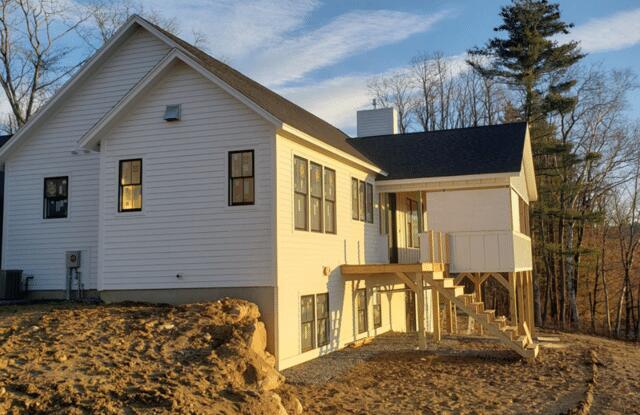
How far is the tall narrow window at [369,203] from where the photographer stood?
17891 millimetres

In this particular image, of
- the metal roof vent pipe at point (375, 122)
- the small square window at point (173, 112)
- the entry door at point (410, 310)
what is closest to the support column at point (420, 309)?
the small square window at point (173, 112)

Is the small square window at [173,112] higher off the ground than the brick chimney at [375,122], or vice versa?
the brick chimney at [375,122]

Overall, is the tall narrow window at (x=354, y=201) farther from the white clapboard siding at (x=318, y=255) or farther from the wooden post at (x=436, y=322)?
the wooden post at (x=436, y=322)

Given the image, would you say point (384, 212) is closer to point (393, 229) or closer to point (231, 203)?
point (393, 229)

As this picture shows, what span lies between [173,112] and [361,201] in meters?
6.13

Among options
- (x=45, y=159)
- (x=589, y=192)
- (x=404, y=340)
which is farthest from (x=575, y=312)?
(x=45, y=159)

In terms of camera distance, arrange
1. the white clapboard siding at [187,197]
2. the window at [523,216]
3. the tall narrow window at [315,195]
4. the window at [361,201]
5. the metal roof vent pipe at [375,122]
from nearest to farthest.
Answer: the white clapboard siding at [187,197]
the tall narrow window at [315,195]
the window at [361,201]
the window at [523,216]
the metal roof vent pipe at [375,122]

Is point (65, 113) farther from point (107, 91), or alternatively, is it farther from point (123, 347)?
point (123, 347)

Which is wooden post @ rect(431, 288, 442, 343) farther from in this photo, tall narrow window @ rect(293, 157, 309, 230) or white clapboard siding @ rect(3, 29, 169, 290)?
white clapboard siding @ rect(3, 29, 169, 290)

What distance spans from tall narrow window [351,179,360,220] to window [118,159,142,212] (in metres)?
5.67

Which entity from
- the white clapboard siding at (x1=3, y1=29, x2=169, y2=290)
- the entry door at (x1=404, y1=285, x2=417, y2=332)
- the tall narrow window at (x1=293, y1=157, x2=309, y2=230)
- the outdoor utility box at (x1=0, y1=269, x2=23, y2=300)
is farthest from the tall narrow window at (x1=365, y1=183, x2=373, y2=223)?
the outdoor utility box at (x1=0, y1=269, x2=23, y2=300)

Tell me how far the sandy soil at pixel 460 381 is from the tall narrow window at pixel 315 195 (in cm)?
302

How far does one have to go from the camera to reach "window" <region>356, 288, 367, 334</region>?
55.8 ft

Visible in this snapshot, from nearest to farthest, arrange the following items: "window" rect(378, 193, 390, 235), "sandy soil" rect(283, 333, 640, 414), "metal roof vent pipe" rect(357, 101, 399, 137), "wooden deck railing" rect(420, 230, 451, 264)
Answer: "sandy soil" rect(283, 333, 640, 414) < "wooden deck railing" rect(420, 230, 451, 264) < "window" rect(378, 193, 390, 235) < "metal roof vent pipe" rect(357, 101, 399, 137)
